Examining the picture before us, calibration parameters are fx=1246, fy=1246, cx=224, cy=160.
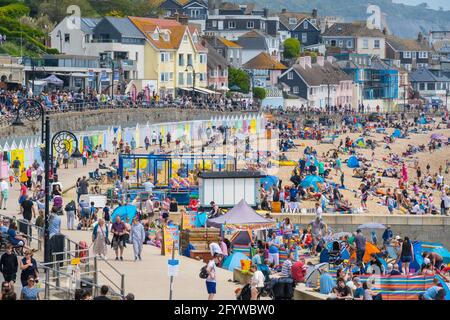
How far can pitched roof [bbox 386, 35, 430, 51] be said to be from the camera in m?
149

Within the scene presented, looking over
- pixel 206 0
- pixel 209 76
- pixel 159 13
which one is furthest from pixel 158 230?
pixel 206 0

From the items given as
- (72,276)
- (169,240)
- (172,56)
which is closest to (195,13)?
(172,56)

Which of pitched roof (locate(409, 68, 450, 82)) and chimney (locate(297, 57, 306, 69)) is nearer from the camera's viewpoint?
chimney (locate(297, 57, 306, 69))

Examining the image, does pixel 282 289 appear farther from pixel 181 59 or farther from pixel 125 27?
pixel 181 59

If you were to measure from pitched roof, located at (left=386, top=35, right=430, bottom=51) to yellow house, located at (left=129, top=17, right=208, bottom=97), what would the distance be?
2330 inches

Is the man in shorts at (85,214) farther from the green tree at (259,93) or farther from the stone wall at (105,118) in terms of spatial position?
the green tree at (259,93)

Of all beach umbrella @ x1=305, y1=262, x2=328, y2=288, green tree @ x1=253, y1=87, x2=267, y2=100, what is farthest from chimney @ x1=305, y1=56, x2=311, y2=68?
beach umbrella @ x1=305, y1=262, x2=328, y2=288

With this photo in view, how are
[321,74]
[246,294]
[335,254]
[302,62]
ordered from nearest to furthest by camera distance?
[246,294]
[335,254]
[302,62]
[321,74]

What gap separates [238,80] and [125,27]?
19.0 meters

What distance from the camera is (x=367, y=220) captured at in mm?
34125

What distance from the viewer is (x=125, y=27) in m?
84.4

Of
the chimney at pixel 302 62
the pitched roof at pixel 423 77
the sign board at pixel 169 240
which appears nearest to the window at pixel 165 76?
the chimney at pixel 302 62

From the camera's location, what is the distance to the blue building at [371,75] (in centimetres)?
12462

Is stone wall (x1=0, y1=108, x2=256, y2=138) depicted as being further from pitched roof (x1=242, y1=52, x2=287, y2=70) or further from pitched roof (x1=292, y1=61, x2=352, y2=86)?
pitched roof (x1=292, y1=61, x2=352, y2=86)
